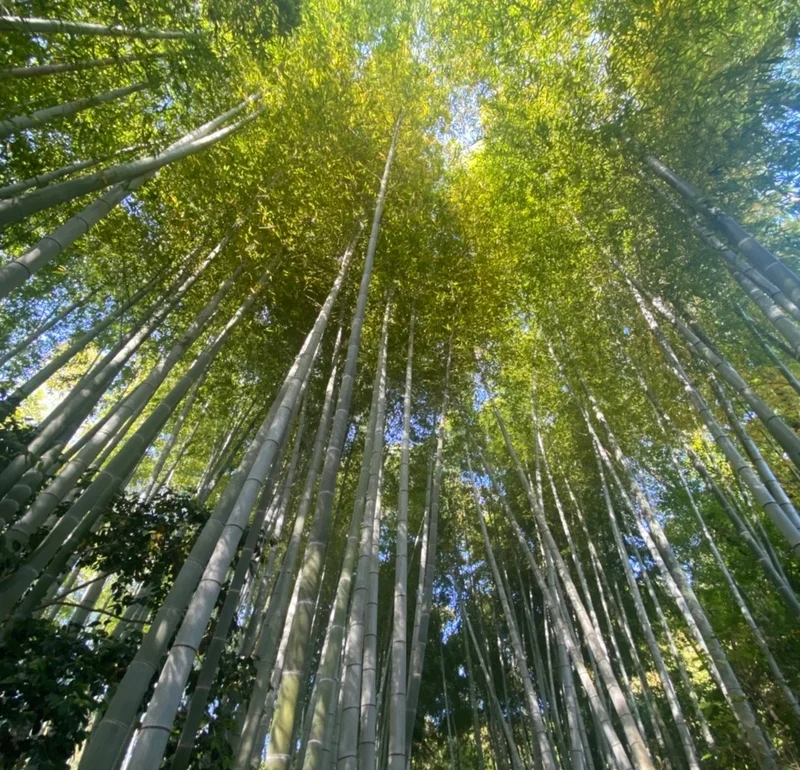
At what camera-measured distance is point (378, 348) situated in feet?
16.7

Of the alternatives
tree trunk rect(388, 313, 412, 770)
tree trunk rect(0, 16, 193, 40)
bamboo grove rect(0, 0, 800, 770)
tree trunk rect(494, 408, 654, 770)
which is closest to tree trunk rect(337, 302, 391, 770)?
bamboo grove rect(0, 0, 800, 770)

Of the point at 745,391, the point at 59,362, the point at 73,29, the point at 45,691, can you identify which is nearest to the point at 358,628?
the point at 45,691

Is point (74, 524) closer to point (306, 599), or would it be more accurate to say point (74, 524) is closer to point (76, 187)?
point (306, 599)

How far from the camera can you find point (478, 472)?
265 inches

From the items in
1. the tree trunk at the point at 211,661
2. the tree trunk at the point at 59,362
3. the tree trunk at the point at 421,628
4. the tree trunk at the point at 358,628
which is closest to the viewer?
the tree trunk at the point at 358,628

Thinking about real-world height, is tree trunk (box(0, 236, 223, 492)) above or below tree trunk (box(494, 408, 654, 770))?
above

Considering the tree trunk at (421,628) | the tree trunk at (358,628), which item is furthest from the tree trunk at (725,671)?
the tree trunk at (358,628)

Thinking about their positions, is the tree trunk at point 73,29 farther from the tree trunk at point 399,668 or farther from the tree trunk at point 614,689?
the tree trunk at point 614,689

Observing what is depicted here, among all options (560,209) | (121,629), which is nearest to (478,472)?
(560,209)

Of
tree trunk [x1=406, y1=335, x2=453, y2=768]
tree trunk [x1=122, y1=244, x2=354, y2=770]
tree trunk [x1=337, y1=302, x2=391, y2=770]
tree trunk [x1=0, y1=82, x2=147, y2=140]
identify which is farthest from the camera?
tree trunk [x1=406, y1=335, x2=453, y2=768]

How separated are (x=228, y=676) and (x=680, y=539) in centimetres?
552

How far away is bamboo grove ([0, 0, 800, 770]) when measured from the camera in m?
2.30

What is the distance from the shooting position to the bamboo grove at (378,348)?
230 centimetres

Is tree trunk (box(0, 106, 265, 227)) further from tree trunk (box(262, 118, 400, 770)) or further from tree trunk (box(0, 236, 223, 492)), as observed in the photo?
tree trunk (box(262, 118, 400, 770))
